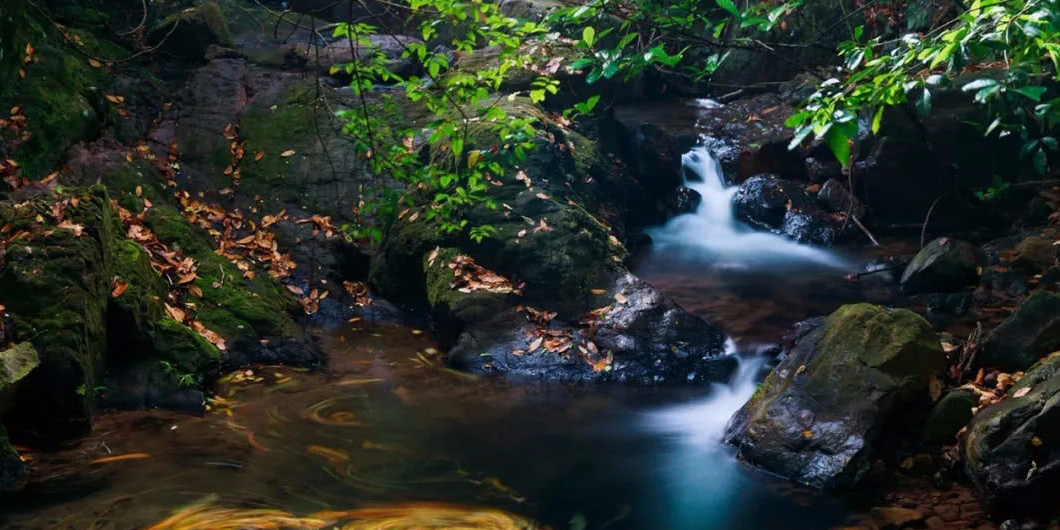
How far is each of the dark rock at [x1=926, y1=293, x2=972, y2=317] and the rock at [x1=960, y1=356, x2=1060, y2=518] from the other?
11.2 ft

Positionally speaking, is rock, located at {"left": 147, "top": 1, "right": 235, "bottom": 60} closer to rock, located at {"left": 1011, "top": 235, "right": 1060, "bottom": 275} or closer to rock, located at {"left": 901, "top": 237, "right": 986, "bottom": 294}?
rock, located at {"left": 901, "top": 237, "right": 986, "bottom": 294}

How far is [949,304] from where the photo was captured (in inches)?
328

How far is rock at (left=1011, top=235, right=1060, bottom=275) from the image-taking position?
8.49 meters

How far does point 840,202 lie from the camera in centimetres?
1167

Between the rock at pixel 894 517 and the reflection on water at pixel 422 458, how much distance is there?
0.73ft

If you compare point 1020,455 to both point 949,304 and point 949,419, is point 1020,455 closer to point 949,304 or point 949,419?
point 949,419

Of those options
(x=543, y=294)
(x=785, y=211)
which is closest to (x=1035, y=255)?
(x=785, y=211)

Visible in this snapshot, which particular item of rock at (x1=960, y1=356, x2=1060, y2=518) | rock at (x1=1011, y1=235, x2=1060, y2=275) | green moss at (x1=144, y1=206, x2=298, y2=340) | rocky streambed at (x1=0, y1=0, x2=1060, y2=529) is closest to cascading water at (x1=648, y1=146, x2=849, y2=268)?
rocky streambed at (x1=0, y1=0, x2=1060, y2=529)

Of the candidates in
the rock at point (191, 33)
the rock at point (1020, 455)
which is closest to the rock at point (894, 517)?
the rock at point (1020, 455)

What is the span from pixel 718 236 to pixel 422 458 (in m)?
7.28

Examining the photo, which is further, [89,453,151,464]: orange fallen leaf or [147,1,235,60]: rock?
[147,1,235,60]: rock

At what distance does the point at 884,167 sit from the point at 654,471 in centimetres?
716

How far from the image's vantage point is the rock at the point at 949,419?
546cm

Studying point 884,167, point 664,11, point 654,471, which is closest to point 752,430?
point 654,471
